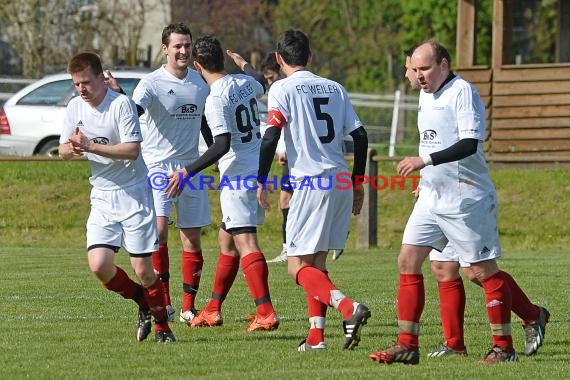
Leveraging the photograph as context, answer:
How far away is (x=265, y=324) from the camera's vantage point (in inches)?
396

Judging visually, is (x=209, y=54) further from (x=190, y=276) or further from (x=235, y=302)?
(x=235, y=302)

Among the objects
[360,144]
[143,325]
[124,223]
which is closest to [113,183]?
[124,223]

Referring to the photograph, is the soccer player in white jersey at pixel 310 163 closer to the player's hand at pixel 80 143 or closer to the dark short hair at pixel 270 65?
the player's hand at pixel 80 143

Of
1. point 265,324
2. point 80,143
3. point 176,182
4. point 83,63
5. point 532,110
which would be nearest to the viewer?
point 80,143

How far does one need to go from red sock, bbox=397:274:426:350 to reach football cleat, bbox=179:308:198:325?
2.74m

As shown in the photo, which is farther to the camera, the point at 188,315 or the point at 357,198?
the point at 188,315

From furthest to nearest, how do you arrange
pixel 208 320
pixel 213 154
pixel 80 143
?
pixel 208 320 → pixel 213 154 → pixel 80 143

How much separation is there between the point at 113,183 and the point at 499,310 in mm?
2747

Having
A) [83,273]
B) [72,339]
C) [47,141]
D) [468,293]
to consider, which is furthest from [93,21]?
[72,339]

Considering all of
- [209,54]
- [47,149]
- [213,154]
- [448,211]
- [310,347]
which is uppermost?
[209,54]

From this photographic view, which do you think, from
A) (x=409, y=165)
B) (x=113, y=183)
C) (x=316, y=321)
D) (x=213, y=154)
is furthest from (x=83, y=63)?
(x=409, y=165)

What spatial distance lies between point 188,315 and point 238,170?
1287 millimetres

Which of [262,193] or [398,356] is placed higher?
[262,193]

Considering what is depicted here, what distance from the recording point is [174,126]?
10656mm
